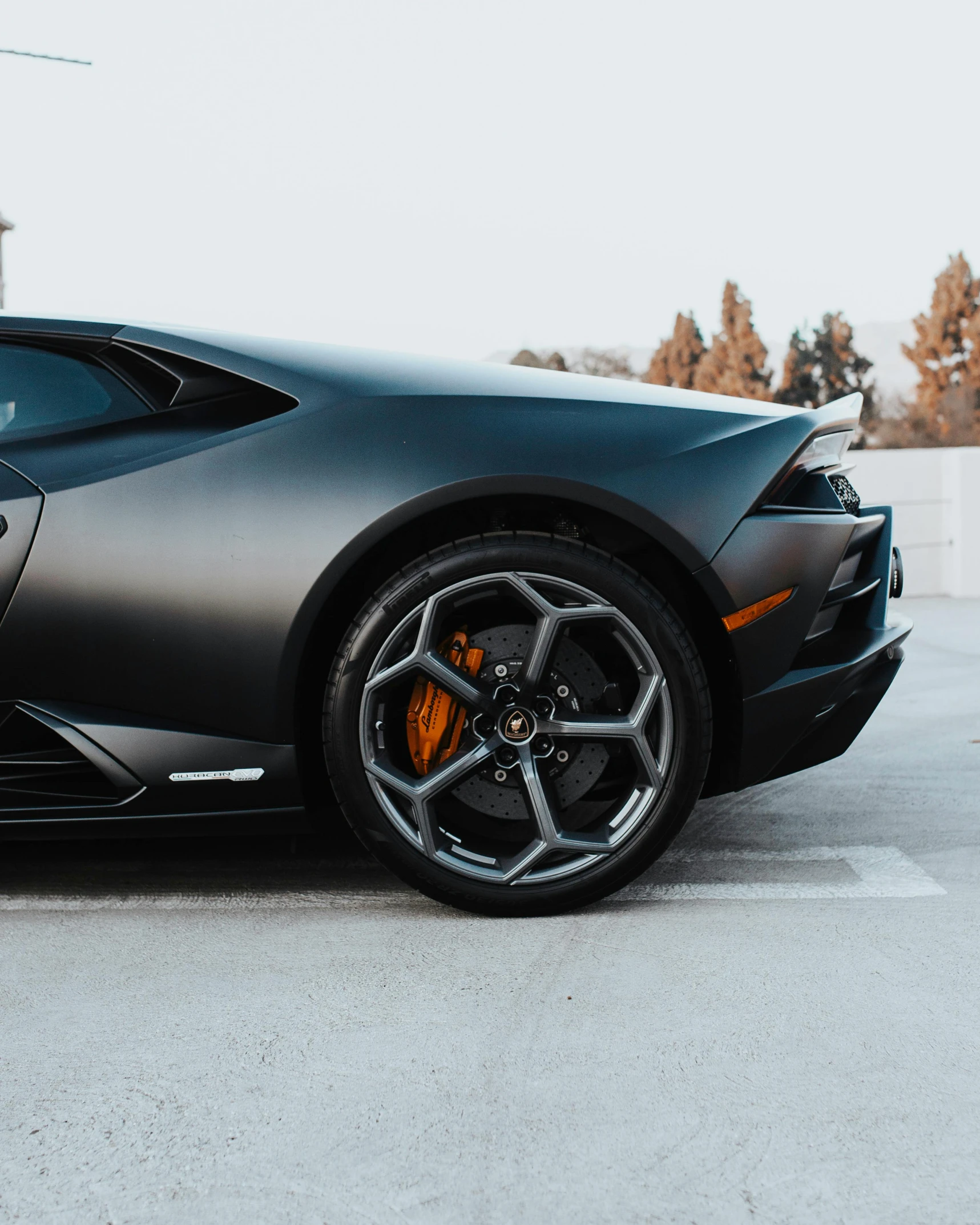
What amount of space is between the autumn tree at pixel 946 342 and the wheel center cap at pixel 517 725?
187ft

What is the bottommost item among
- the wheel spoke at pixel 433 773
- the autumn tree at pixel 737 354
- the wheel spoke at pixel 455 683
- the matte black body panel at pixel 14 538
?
the wheel spoke at pixel 433 773

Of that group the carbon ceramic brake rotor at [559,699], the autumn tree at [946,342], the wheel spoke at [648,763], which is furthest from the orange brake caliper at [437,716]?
the autumn tree at [946,342]

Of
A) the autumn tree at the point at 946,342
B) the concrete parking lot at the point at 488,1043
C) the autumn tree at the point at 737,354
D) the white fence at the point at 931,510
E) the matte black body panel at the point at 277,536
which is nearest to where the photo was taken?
the concrete parking lot at the point at 488,1043

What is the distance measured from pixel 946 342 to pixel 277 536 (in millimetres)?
59358

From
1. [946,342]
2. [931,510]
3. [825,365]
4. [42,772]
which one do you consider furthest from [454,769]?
[825,365]

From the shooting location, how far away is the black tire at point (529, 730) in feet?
7.48

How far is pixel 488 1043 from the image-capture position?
1823mm

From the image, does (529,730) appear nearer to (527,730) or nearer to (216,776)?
(527,730)

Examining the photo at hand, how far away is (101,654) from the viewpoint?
2.29m

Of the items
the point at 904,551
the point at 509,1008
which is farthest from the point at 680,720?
the point at 904,551

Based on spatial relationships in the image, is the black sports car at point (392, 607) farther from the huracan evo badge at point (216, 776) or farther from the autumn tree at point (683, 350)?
the autumn tree at point (683, 350)

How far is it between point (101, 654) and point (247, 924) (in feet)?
2.06

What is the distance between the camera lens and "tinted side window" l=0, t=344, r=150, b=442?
241 centimetres

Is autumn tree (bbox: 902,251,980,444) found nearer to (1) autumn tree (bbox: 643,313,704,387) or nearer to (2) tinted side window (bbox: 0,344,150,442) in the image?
(1) autumn tree (bbox: 643,313,704,387)
